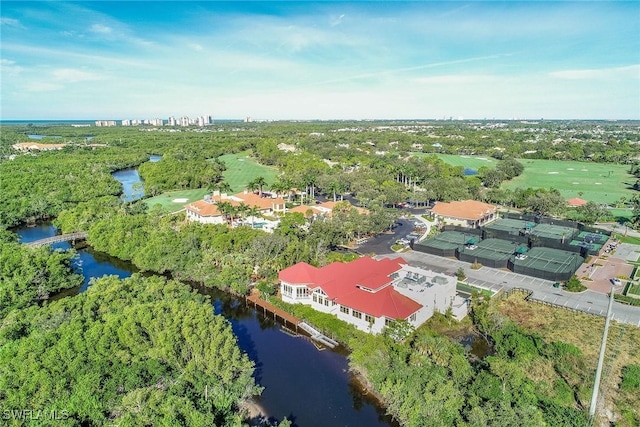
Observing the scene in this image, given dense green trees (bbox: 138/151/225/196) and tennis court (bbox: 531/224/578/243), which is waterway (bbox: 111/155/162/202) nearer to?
dense green trees (bbox: 138/151/225/196)

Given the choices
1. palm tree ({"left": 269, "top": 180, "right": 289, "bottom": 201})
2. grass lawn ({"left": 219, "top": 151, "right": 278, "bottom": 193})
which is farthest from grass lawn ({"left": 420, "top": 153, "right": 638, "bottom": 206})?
grass lawn ({"left": 219, "top": 151, "right": 278, "bottom": 193})

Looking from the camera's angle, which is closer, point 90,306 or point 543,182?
point 90,306

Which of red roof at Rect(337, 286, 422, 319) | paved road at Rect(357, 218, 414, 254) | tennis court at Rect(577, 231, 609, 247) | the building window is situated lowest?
paved road at Rect(357, 218, 414, 254)

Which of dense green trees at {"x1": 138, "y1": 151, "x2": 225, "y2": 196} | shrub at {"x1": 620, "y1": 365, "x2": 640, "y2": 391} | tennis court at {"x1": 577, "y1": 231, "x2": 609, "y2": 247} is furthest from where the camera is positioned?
dense green trees at {"x1": 138, "y1": 151, "x2": 225, "y2": 196}

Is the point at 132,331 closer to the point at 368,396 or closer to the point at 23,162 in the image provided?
the point at 368,396

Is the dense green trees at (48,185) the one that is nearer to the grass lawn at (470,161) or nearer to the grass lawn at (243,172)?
the grass lawn at (243,172)

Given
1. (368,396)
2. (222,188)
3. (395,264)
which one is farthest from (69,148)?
(368,396)

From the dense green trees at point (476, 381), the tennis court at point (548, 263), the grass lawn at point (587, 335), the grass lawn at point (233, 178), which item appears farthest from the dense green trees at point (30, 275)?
the tennis court at point (548, 263)
